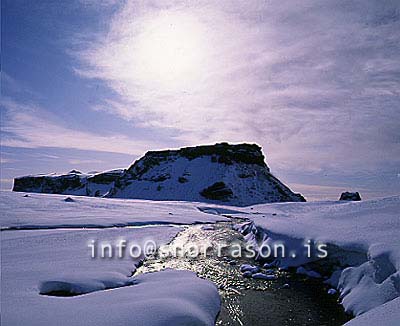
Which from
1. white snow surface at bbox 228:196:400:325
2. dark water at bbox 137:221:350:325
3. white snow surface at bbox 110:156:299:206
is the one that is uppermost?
white snow surface at bbox 110:156:299:206

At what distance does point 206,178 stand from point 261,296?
83641 millimetres

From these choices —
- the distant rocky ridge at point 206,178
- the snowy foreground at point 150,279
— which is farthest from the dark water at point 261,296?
the distant rocky ridge at point 206,178

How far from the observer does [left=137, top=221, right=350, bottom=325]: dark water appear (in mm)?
6305

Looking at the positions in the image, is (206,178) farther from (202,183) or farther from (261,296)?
(261,296)

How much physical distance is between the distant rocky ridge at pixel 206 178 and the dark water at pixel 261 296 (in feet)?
226

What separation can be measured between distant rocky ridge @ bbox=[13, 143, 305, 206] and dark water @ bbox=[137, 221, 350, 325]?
68.8 metres

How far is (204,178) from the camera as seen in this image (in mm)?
91562

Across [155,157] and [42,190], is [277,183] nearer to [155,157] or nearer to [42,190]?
[155,157]

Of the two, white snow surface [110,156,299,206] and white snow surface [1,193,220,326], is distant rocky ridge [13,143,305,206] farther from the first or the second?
white snow surface [1,193,220,326]

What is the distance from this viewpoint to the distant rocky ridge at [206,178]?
83.8 meters

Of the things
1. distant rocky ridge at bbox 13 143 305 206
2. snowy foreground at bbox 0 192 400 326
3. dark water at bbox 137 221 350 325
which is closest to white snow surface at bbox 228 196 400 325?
snowy foreground at bbox 0 192 400 326

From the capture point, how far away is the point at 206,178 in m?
91.2

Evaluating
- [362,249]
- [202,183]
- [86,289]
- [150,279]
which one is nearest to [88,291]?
[86,289]

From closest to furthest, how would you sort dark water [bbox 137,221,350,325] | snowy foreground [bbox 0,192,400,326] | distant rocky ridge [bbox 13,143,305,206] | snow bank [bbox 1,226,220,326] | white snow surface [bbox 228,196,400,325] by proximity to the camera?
snow bank [bbox 1,226,220,326] → snowy foreground [bbox 0,192,400,326] → white snow surface [bbox 228,196,400,325] → dark water [bbox 137,221,350,325] → distant rocky ridge [bbox 13,143,305,206]
